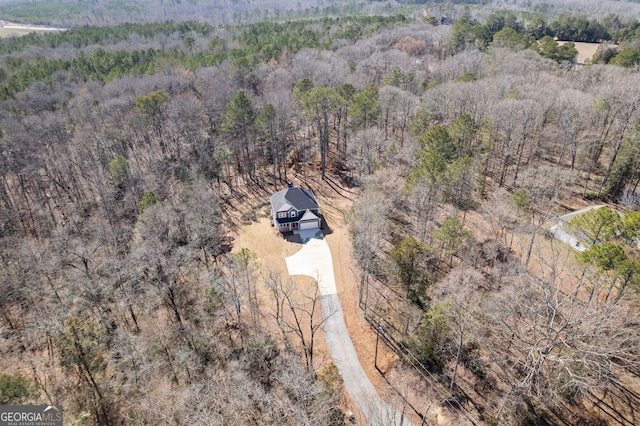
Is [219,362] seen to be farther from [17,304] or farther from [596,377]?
[596,377]

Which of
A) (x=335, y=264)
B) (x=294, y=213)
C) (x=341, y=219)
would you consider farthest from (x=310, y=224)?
(x=335, y=264)

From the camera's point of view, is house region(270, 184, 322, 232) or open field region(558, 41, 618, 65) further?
open field region(558, 41, 618, 65)

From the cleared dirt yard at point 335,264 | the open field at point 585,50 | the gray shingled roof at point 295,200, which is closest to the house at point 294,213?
the gray shingled roof at point 295,200

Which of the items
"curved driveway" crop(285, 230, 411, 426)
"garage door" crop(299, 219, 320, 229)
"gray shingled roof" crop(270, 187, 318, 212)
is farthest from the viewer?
"garage door" crop(299, 219, 320, 229)

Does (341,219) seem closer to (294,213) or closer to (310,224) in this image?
(310,224)

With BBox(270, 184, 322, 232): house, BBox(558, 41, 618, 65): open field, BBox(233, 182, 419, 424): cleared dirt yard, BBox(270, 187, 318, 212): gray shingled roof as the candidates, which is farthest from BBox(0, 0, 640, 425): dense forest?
BBox(558, 41, 618, 65): open field

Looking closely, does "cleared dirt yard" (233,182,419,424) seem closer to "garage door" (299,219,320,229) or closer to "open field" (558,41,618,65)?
"garage door" (299,219,320,229)

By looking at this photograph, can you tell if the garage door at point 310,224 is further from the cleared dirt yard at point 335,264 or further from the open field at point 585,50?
the open field at point 585,50
